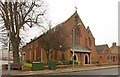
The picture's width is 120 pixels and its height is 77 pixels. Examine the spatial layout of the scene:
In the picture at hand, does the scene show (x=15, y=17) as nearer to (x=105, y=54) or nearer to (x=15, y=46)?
(x=15, y=46)

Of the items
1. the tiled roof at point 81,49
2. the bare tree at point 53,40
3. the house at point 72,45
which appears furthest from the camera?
the tiled roof at point 81,49

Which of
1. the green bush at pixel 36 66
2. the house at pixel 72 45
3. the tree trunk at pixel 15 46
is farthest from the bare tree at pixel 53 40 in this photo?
the tree trunk at pixel 15 46

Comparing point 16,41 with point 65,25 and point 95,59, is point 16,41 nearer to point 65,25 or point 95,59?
point 65,25

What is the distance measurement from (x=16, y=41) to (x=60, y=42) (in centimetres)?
1407

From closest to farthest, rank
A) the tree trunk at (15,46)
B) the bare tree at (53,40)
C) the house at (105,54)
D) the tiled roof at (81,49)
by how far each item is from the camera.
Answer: the tree trunk at (15,46) → the bare tree at (53,40) → the tiled roof at (81,49) → the house at (105,54)

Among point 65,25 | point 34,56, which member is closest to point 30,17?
point 65,25

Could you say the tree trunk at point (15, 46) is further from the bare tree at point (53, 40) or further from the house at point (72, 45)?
the house at point (72, 45)

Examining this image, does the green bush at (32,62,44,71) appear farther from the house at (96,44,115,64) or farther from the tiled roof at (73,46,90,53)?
the house at (96,44,115,64)

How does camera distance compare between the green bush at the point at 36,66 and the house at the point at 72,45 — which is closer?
the green bush at the point at 36,66

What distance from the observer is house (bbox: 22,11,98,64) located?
195ft

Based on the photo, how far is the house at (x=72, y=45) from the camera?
195 ft

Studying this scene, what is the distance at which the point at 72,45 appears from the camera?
57594 mm

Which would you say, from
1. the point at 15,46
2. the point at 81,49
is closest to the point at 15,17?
the point at 15,46

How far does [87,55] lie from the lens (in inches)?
2594
